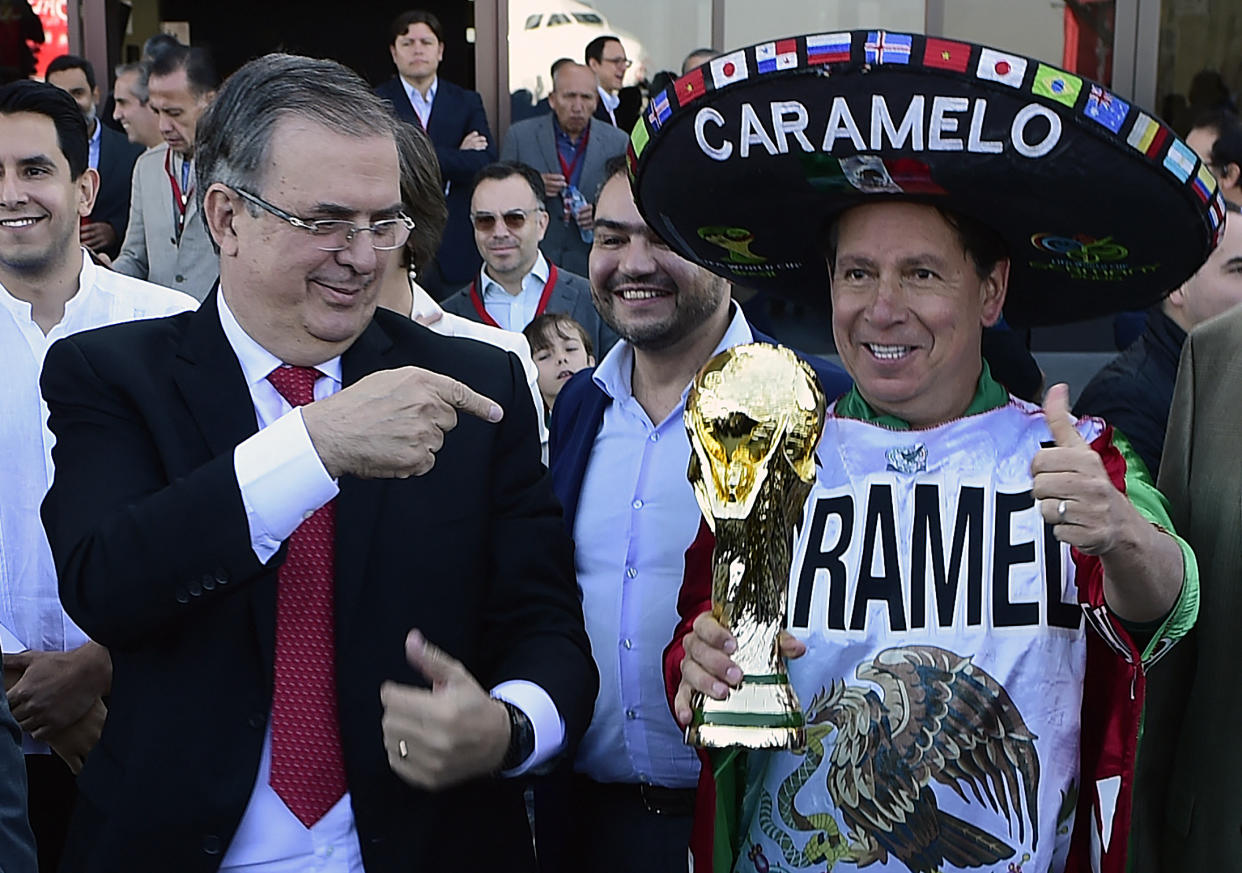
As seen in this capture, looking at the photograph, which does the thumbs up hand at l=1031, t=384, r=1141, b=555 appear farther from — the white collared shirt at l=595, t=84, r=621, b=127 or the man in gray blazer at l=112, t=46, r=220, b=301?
the white collared shirt at l=595, t=84, r=621, b=127

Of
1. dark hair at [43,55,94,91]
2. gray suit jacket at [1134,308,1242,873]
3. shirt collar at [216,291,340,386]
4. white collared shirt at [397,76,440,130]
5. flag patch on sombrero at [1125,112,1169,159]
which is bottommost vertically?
gray suit jacket at [1134,308,1242,873]

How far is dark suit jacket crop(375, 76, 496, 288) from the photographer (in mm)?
7598

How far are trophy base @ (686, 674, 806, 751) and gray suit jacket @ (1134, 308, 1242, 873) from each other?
0.97 m

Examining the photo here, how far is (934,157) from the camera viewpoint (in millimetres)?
2006

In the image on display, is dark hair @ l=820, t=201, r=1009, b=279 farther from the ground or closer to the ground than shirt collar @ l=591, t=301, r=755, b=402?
farther from the ground

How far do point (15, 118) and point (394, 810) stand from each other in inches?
90.6

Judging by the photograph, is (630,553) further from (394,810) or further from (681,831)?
(394,810)

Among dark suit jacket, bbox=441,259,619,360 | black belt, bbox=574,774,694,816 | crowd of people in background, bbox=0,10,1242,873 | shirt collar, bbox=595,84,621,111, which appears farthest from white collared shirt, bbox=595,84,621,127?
black belt, bbox=574,774,694,816

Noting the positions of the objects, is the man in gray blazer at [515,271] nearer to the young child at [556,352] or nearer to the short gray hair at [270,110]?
the young child at [556,352]

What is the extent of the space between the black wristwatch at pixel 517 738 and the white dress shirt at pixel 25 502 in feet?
4.53

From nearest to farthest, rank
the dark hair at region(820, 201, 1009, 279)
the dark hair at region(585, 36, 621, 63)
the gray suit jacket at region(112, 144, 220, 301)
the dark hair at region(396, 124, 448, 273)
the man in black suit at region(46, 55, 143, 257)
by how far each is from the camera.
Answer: the dark hair at region(820, 201, 1009, 279)
the dark hair at region(396, 124, 448, 273)
the gray suit jacket at region(112, 144, 220, 301)
the man in black suit at region(46, 55, 143, 257)
the dark hair at region(585, 36, 621, 63)

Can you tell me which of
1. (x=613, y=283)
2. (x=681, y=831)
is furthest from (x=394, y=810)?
(x=613, y=283)

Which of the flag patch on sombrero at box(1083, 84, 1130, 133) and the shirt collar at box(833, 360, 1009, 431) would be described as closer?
the flag patch on sombrero at box(1083, 84, 1130, 133)

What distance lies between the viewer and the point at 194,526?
72.5 inches
